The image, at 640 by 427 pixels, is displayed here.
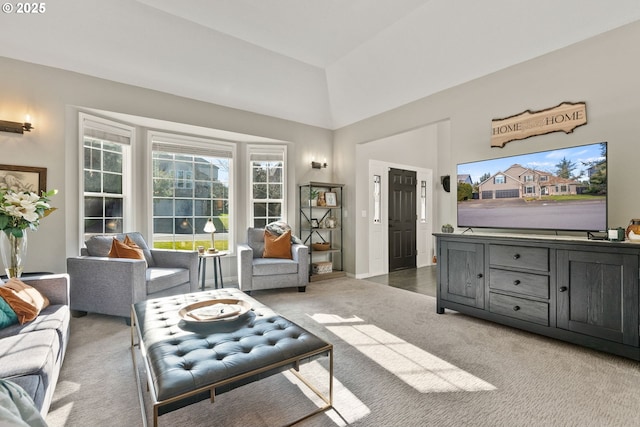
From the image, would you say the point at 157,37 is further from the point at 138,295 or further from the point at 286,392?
the point at 286,392

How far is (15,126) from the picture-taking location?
3.11 m

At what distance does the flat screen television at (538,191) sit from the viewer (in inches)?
101

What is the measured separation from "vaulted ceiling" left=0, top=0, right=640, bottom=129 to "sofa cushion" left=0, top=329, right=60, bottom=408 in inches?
121

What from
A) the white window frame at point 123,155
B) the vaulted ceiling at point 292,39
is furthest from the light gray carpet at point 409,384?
the vaulted ceiling at point 292,39

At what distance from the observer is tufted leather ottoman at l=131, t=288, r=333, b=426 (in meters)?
1.33

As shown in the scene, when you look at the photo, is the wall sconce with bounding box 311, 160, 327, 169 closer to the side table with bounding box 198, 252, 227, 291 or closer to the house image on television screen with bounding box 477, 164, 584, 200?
the side table with bounding box 198, 252, 227, 291

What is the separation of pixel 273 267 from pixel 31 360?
9.15 feet

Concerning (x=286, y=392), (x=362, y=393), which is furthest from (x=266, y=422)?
(x=362, y=393)

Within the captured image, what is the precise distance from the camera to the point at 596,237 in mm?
2510

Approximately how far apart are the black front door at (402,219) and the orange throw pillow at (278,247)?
2.28 meters

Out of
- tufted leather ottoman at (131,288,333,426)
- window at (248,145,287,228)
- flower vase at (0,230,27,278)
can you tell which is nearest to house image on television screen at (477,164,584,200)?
tufted leather ottoman at (131,288,333,426)

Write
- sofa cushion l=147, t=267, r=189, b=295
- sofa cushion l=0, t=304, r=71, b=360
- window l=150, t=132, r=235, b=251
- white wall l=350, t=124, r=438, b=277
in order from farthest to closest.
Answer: white wall l=350, t=124, r=438, b=277, window l=150, t=132, r=235, b=251, sofa cushion l=147, t=267, r=189, b=295, sofa cushion l=0, t=304, r=71, b=360

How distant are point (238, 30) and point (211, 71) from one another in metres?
0.67

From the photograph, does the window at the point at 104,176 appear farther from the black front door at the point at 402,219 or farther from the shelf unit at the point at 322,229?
the black front door at the point at 402,219
